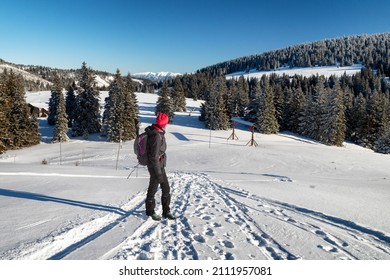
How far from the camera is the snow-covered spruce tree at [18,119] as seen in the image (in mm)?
37000

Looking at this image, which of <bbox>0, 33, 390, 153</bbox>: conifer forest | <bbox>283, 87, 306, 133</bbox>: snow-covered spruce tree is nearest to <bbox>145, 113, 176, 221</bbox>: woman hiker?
<bbox>0, 33, 390, 153</bbox>: conifer forest

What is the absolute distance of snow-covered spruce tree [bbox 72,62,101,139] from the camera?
4703cm

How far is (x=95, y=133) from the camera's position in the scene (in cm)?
4966

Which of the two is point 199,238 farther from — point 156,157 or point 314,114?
point 314,114

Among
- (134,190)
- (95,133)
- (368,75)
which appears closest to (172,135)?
(95,133)

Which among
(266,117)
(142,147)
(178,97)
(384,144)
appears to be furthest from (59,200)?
(178,97)

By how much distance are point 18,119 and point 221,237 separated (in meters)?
41.3

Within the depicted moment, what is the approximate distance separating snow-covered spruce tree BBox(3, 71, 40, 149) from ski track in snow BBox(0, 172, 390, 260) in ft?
124

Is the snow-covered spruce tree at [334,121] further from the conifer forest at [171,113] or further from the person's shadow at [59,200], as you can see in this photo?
the person's shadow at [59,200]

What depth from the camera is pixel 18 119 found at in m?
37.7

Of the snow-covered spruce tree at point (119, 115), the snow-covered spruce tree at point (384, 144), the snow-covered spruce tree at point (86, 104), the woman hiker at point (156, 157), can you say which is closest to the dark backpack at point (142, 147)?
the woman hiker at point (156, 157)

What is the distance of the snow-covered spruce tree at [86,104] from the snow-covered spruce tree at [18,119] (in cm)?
799

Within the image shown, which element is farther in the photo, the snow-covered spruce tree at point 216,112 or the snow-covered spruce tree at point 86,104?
the snow-covered spruce tree at point 216,112
